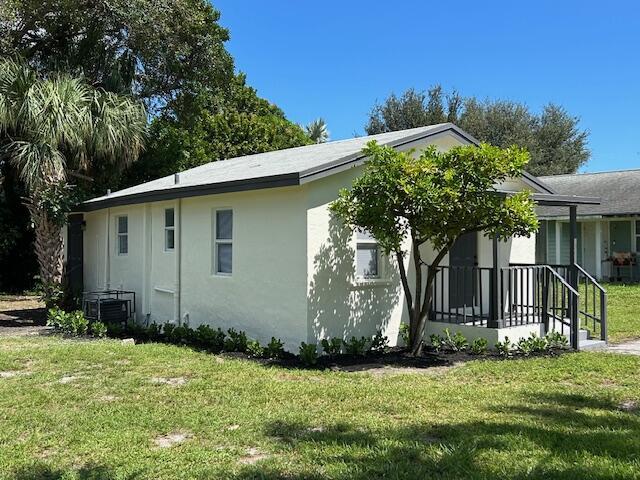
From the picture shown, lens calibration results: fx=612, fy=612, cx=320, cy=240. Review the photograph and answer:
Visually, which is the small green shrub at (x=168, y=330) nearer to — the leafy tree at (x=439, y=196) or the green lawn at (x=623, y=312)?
the leafy tree at (x=439, y=196)

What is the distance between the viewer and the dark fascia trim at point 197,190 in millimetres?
8602

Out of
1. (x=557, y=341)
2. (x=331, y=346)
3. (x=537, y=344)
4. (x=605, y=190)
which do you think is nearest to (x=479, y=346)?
(x=537, y=344)

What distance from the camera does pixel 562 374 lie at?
7879 millimetres

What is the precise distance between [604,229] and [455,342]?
17.5m

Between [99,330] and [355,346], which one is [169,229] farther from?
[355,346]

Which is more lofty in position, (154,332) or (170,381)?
(154,332)

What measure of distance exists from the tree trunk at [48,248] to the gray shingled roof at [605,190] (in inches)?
629

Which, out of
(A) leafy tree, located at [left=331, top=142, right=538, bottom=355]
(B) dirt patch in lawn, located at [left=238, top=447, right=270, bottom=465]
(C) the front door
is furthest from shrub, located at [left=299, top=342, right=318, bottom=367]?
(B) dirt patch in lawn, located at [left=238, top=447, right=270, bottom=465]

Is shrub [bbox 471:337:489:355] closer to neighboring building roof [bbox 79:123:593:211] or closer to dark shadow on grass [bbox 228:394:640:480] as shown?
neighboring building roof [bbox 79:123:593:211]

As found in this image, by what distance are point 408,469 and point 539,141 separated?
41906mm

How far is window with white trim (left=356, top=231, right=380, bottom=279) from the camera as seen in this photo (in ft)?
31.5

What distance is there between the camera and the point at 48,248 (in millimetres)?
14289

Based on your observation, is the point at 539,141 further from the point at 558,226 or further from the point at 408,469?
the point at 408,469

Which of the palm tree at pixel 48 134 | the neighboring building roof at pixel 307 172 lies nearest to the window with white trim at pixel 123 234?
the palm tree at pixel 48 134
